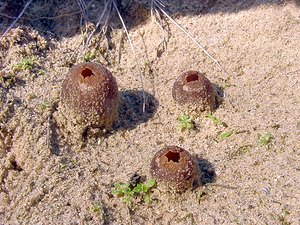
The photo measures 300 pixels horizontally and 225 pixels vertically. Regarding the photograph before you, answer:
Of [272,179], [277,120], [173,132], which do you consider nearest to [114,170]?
[173,132]

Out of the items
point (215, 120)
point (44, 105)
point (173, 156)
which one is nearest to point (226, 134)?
point (215, 120)

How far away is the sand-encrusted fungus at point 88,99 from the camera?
3.20 meters

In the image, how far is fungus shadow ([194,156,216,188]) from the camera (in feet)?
9.82

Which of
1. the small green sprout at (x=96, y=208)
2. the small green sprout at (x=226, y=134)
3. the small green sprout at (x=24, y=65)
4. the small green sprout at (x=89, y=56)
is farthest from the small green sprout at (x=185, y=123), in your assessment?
the small green sprout at (x=24, y=65)

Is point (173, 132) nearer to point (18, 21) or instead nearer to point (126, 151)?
point (126, 151)

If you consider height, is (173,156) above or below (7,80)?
below

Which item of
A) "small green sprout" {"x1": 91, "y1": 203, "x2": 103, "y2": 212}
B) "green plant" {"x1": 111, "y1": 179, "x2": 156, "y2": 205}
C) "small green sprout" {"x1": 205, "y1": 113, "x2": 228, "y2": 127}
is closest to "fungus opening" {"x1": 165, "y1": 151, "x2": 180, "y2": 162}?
"green plant" {"x1": 111, "y1": 179, "x2": 156, "y2": 205}

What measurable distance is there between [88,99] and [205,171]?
1.03 m

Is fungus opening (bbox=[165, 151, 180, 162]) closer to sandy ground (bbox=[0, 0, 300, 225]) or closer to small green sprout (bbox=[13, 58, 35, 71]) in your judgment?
sandy ground (bbox=[0, 0, 300, 225])

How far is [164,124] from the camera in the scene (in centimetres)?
358

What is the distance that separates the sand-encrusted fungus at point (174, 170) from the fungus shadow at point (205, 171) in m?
0.11

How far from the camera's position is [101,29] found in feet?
13.9

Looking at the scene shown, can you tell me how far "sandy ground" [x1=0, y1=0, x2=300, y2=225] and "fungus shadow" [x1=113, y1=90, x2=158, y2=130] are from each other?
1cm

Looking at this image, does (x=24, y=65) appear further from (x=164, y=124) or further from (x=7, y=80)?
(x=164, y=124)
